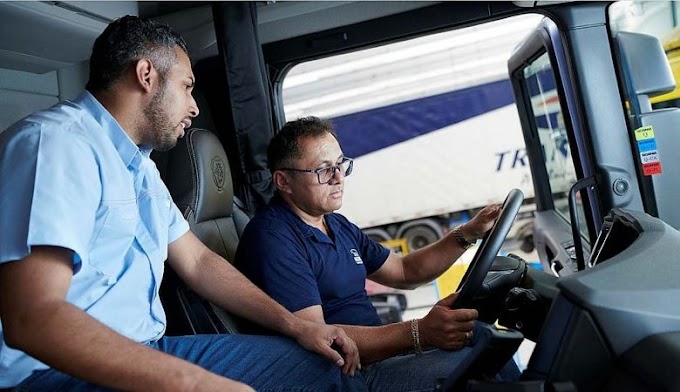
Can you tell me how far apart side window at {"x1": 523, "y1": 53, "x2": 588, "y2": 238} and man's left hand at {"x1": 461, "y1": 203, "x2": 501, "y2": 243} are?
80cm

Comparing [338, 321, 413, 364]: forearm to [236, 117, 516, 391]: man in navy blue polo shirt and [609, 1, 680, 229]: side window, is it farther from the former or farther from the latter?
[609, 1, 680, 229]: side window

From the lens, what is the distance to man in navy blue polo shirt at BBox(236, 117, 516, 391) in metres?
1.96

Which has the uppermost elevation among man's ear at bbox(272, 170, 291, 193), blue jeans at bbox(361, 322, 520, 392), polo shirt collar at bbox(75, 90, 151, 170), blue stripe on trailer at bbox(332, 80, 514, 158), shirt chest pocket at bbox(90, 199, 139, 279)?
blue stripe on trailer at bbox(332, 80, 514, 158)

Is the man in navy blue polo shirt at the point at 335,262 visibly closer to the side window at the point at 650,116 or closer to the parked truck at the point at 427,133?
the side window at the point at 650,116

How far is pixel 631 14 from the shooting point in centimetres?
268

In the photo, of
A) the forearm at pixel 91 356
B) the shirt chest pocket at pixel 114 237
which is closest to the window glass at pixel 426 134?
the shirt chest pocket at pixel 114 237

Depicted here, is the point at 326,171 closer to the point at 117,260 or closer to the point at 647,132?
the point at 117,260

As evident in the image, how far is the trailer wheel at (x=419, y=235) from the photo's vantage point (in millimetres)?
8500

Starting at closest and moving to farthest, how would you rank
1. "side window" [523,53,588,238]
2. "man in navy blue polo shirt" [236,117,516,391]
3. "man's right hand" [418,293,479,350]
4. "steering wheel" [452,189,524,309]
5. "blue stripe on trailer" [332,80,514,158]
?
1. "steering wheel" [452,189,524,309]
2. "man's right hand" [418,293,479,350]
3. "man in navy blue polo shirt" [236,117,516,391]
4. "side window" [523,53,588,238]
5. "blue stripe on trailer" [332,80,514,158]

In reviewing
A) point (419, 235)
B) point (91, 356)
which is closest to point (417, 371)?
point (91, 356)

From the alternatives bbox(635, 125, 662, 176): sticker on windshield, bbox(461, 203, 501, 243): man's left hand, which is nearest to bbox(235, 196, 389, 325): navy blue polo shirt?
bbox(461, 203, 501, 243): man's left hand

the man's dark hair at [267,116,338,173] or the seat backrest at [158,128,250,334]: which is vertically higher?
the man's dark hair at [267,116,338,173]

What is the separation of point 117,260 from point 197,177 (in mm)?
727

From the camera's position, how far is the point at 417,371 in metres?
1.94
